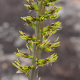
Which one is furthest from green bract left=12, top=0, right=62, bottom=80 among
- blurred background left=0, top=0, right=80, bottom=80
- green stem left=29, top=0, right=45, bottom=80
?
blurred background left=0, top=0, right=80, bottom=80

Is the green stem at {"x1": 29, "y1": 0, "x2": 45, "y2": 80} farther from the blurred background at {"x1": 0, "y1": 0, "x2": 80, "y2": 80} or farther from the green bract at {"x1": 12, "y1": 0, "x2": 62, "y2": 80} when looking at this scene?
the blurred background at {"x1": 0, "y1": 0, "x2": 80, "y2": 80}

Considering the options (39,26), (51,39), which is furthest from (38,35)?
(51,39)

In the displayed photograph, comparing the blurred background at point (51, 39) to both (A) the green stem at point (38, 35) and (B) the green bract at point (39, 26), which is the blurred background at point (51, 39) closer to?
(A) the green stem at point (38, 35)

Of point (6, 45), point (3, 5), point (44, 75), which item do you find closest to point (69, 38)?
point (44, 75)

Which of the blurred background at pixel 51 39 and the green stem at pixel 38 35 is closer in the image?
the green stem at pixel 38 35

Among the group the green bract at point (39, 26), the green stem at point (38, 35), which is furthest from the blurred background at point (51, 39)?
the green bract at point (39, 26)

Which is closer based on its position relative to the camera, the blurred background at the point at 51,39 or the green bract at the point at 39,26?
the green bract at the point at 39,26

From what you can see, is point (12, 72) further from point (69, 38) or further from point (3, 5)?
point (3, 5)

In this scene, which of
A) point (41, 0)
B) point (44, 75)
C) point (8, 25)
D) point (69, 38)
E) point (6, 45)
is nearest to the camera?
point (41, 0)
